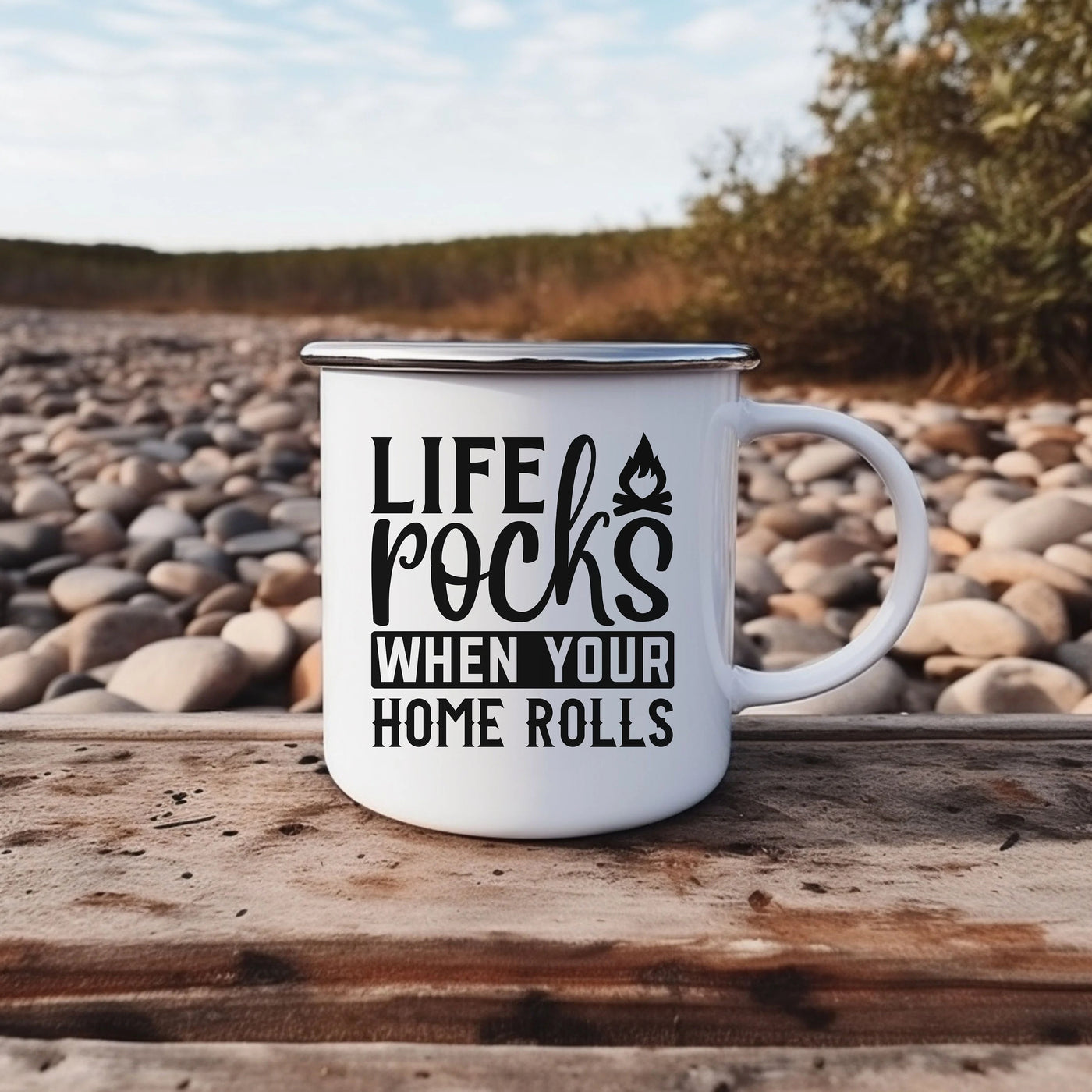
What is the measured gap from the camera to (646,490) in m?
0.76

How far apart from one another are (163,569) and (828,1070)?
6.29ft

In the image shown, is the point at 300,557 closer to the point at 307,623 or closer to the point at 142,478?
the point at 307,623

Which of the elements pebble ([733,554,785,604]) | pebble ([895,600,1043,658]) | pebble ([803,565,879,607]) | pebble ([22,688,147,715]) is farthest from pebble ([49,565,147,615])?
pebble ([895,600,1043,658])

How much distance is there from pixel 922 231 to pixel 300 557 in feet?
11.2

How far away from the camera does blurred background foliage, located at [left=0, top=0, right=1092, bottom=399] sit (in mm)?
4262

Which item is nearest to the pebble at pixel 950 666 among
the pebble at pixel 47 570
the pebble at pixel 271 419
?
the pebble at pixel 47 570

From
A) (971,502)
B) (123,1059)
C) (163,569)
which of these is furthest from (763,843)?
(971,502)

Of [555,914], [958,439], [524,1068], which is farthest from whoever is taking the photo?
[958,439]

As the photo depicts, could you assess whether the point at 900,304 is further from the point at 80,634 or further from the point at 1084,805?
the point at 1084,805

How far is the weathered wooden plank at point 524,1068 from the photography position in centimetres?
58

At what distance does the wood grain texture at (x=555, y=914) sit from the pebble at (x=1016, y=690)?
70cm

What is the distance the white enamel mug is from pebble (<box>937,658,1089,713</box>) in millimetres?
926

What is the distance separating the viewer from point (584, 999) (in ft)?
2.09

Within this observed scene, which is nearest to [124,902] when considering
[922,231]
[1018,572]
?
[1018,572]
